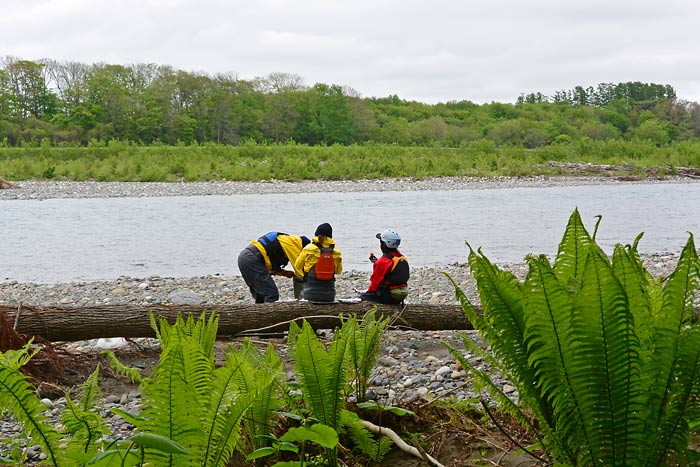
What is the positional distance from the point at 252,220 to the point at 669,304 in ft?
66.7

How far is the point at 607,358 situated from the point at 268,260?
670 cm

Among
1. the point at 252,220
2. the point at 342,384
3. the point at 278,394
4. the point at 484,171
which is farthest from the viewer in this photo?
the point at 484,171

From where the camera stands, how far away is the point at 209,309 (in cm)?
605

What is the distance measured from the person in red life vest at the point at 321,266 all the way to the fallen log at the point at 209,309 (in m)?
1.15

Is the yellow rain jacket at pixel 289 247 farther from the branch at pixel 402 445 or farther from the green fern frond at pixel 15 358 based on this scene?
the branch at pixel 402 445

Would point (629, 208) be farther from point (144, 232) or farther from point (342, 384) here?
point (342, 384)

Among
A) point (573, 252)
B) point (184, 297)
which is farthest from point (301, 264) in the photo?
point (573, 252)

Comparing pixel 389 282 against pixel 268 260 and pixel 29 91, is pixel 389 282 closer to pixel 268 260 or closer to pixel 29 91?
pixel 268 260

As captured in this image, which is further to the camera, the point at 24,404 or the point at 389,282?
the point at 389,282

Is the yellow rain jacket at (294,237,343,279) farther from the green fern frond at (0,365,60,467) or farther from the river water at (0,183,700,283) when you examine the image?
the river water at (0,183,700,283)

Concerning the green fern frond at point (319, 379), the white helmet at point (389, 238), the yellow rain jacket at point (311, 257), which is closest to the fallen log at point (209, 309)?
the white helmet at point (389, 238)

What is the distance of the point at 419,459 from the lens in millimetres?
2783

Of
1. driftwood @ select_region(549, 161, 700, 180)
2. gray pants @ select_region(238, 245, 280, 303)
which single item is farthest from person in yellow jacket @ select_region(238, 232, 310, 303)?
driftwood @ select_region(549, 161, 700, 180)

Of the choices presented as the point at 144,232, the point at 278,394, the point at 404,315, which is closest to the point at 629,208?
the point at 144,232
